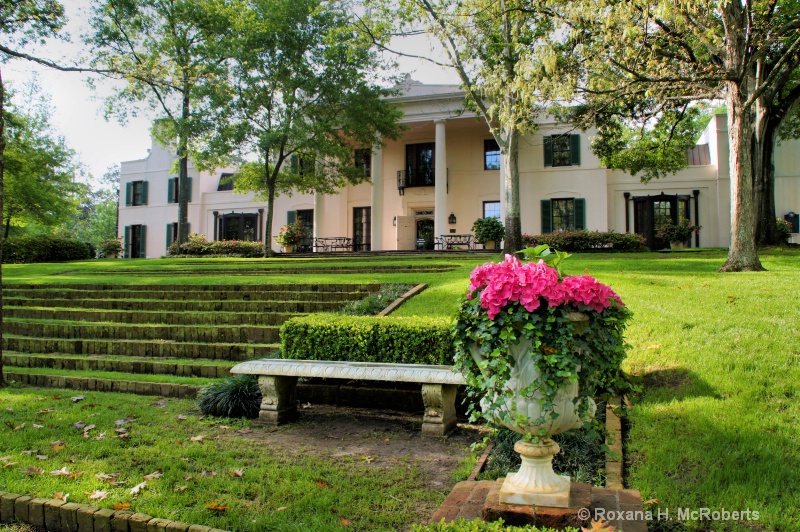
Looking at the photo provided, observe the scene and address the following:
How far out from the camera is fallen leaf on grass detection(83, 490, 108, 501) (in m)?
3.46

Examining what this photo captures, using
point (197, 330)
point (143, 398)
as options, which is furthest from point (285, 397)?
point (197, 330)

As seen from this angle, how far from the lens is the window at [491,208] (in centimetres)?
2572

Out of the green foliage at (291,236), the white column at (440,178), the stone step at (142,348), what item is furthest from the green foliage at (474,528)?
the green foliage at (291,236)

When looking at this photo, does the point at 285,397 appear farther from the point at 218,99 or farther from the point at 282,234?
the point at 282,234

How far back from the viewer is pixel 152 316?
9.63 m

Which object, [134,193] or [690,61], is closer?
[690,61]

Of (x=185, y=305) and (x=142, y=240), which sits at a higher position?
(x=142, y=240)

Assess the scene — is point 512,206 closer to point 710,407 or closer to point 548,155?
point 548,155

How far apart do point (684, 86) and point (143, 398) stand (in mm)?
10786

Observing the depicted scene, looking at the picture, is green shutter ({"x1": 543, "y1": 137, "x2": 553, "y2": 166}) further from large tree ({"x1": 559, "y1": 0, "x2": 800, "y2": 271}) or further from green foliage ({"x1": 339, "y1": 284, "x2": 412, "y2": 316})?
green foliage ({"x1": 339, "y1": 284, "x2": 412, "y2": 316})

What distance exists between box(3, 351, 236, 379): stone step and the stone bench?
1.55 meters

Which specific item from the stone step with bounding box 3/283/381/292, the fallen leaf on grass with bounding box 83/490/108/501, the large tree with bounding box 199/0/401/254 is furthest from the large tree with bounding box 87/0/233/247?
the fallen leaf on grass with bounding box 83/490/108/501

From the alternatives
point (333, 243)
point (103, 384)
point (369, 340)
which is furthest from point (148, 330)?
point (333, 243)

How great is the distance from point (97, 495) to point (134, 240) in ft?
103
